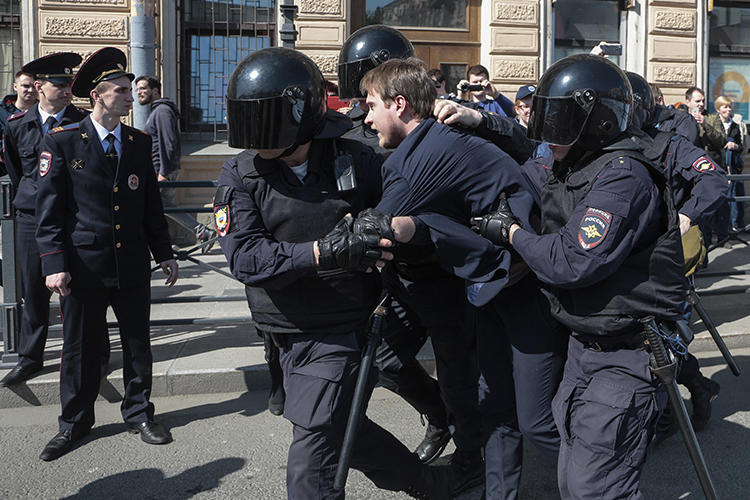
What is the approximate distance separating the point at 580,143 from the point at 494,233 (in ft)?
1.40

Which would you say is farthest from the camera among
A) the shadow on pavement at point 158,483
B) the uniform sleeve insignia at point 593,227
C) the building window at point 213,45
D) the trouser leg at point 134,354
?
the building window at point 213,45

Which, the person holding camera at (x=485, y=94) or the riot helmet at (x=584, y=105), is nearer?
the riot helmet at (x=584, y=105)

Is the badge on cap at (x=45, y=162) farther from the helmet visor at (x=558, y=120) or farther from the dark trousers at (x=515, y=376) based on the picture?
the helmet visor at (x=558, y=120)

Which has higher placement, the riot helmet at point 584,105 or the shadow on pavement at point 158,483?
the riot helmet at point 584,105

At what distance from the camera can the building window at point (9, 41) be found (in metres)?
9.91

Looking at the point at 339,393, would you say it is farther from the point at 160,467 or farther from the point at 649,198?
the point at 160,467

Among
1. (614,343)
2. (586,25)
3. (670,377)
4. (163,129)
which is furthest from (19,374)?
(586,25)

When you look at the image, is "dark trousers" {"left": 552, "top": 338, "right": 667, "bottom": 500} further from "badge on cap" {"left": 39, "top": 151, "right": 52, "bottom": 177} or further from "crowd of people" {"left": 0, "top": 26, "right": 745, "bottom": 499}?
"badge on cap" {"left": 39, "top": 151, "right": 52, "bottom": 177}

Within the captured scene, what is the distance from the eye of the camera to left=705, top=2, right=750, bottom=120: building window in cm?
1212

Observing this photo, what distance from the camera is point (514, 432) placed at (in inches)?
123

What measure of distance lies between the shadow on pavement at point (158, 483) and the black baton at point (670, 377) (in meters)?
2.09

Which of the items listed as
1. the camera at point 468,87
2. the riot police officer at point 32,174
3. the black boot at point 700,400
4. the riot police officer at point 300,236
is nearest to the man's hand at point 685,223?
the black boot at point 700,400

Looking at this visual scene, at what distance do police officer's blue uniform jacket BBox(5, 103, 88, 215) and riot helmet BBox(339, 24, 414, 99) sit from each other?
210cm

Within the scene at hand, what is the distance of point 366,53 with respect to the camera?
13.0 feet
